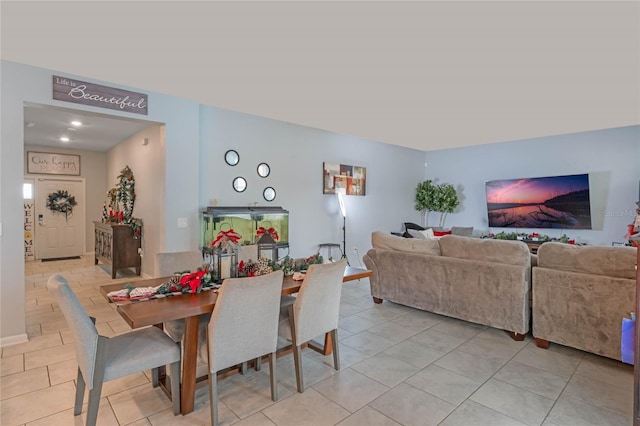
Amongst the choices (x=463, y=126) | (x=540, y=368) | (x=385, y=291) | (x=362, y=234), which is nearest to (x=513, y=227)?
(x=463, y=126)

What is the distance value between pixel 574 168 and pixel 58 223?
1139cm

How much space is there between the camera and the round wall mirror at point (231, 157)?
16.6ft

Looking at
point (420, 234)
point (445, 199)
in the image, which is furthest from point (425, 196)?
point (420, 234)

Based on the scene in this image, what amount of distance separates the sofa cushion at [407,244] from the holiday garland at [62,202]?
7694 mm

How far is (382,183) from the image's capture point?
25.2ft

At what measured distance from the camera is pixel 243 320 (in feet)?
6.66

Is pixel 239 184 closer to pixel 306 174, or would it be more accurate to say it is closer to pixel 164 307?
pixel 306 174

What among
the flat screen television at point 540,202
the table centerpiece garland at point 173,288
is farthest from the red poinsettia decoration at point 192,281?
the flat screen television at point 540,202

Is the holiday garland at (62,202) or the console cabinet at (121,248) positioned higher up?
the holiday garland at (62,202)

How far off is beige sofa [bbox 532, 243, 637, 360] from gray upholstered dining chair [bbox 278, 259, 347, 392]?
2029 millimetres

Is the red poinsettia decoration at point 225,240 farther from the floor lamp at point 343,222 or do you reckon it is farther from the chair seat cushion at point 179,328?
the floor lamp at point 343,222

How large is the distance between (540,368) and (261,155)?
14.8 ft

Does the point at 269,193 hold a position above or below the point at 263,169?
below

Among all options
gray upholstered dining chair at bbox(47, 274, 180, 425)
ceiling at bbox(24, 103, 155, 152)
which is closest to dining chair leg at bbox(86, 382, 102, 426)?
gray upholstered dining chair at bbox(47, 274, 180, 425)
